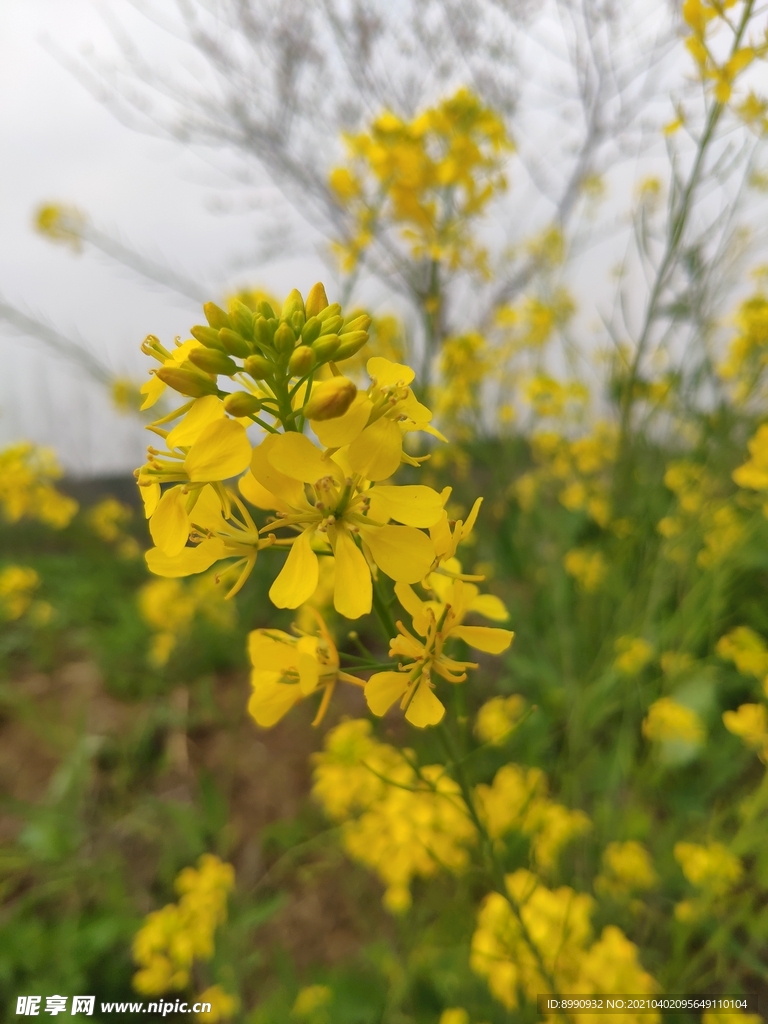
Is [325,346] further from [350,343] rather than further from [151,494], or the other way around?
[151,494]

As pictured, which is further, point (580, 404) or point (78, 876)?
point (580, 404)

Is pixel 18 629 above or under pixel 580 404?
under

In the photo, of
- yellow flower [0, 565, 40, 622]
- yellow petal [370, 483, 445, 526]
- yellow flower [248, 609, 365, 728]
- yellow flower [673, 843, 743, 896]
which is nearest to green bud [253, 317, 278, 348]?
yellow petal [370, 483, 445, 526]

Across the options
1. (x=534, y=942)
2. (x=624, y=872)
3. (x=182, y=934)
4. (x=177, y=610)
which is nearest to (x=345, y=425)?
(x=534, y=942)

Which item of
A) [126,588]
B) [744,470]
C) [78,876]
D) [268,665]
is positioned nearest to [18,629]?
[126,588]

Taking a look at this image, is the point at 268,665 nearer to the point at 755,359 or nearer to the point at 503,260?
the point at 755,359
